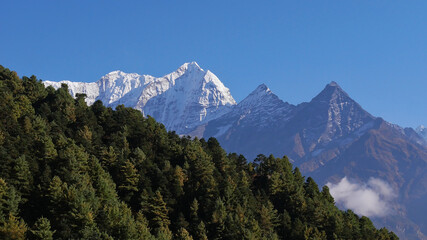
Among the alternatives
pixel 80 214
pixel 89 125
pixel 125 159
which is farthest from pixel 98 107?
pixel 80 214

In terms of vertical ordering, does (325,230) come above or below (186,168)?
below

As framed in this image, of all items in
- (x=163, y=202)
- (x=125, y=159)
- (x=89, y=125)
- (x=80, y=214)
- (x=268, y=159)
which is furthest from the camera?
(x=268, y=159)

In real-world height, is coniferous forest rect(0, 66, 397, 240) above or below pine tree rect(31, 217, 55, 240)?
above

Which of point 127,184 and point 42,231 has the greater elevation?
point 127,184

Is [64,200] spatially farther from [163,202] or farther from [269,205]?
[269,205]

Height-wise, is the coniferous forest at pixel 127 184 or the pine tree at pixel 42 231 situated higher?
the coniferous forest at pixel 127 184

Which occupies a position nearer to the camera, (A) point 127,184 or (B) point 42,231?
(B) point 42,231

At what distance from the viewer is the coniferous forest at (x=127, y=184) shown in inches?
3925

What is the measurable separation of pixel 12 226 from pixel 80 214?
11.6 m

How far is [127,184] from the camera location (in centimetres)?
12688

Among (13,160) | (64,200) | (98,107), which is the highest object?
(98,107)

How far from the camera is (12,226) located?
89.6 metres

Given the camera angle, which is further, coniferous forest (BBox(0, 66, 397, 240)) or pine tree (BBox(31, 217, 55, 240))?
coniferous forest (BBox(0, 66, 397, 240))

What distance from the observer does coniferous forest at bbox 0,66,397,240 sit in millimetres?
99688
